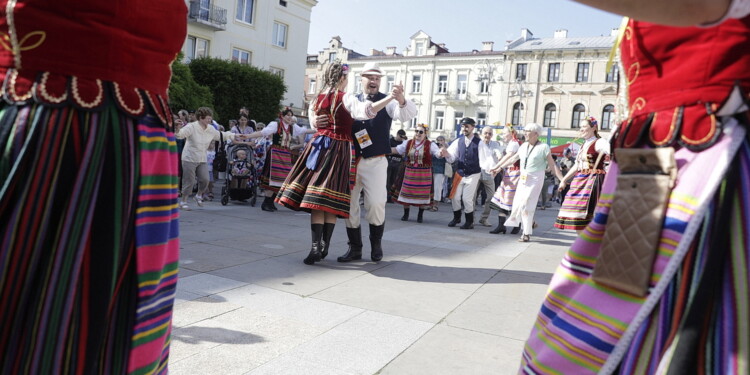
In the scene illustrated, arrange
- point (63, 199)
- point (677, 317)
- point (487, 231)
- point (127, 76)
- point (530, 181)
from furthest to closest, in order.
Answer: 1. point (487, 231)
2. point (530, 181)
3. point (127, 76)
4. point (63, 199)
5. point (677, 317)

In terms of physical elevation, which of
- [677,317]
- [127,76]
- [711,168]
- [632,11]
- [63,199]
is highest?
[632,11]

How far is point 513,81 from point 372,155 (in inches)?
1769

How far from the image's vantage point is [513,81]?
156 ft

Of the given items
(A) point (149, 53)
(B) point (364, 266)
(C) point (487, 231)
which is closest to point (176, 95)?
(C) point (487, 231)

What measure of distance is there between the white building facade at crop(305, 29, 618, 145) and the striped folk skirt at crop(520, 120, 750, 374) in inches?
1644

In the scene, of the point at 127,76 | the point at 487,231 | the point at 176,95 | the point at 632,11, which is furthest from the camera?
the point at 176,95

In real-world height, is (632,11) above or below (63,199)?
above

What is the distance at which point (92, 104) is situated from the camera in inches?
55.6

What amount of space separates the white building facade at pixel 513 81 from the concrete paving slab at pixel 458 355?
4008cm

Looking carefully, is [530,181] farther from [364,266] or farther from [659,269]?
[659,269]

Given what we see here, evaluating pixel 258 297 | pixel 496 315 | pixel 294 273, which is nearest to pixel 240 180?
pixel 294 273

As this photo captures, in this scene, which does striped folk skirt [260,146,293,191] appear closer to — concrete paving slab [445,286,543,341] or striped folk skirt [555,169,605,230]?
striped folk skirt [555,169,605,230]

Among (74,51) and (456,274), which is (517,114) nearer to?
(456,274)

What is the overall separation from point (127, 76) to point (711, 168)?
1.45 metres
